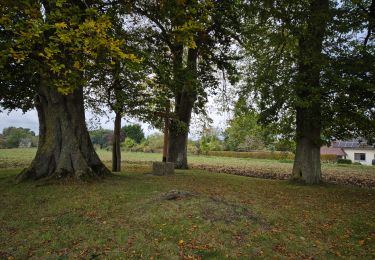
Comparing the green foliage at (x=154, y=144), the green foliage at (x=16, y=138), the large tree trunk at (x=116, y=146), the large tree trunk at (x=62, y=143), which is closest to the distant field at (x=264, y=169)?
the large tree trunk at (x=116, y=146)

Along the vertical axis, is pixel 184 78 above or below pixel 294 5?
below

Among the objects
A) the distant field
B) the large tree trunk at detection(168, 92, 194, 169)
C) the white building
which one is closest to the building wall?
the white building

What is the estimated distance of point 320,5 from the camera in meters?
13.4

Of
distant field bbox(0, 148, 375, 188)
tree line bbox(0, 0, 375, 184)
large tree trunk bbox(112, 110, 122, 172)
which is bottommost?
distant field bbox(0, 148, 375, 188)

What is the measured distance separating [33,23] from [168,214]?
5.49 metres

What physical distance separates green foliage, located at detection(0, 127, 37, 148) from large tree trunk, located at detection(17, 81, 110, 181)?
5671 centimetres

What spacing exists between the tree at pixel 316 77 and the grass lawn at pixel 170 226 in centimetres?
390

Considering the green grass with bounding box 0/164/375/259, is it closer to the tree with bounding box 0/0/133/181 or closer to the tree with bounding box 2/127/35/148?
the tree with bounding box 0/0/133/181

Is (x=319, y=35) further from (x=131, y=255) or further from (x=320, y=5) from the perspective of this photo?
(x=131, y=255)

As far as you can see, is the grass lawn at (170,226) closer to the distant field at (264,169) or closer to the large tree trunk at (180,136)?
the large tree trunk at (180,136)

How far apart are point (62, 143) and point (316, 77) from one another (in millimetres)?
10467

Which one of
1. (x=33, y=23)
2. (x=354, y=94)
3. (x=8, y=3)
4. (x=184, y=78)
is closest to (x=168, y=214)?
(x=33, y=23)

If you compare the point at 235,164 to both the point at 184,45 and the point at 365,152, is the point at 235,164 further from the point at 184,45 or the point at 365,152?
the point at 365,152

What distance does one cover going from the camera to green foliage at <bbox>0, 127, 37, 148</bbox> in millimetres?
63031
